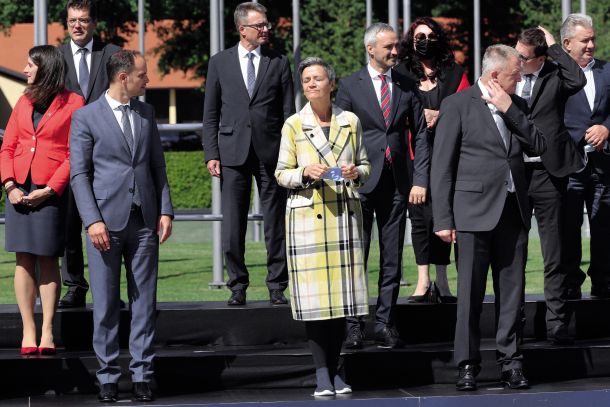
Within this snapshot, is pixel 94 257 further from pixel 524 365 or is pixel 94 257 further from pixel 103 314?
pixel 524 365

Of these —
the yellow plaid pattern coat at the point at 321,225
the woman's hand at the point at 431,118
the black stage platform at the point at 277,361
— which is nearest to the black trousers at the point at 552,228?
the black stage platform at the point at 277,361

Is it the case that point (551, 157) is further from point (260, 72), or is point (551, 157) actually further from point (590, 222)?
point (260, 72)

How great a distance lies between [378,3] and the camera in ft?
78.5

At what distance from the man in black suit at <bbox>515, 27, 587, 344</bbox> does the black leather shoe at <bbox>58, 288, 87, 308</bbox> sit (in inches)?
108

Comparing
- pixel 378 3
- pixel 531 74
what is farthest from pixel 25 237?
pixel 378 3

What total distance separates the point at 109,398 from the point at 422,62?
2901 millimetres

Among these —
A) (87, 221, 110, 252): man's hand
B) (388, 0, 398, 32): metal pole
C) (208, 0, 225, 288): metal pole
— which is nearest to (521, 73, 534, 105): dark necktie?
(87, 221, 110, 252): man's hand

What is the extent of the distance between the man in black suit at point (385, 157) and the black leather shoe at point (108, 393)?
146cm

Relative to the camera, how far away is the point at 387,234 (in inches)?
306

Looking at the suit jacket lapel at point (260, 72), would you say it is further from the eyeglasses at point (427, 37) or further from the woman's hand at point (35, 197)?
the woman's hand at point (35, 197)

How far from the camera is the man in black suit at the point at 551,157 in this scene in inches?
310

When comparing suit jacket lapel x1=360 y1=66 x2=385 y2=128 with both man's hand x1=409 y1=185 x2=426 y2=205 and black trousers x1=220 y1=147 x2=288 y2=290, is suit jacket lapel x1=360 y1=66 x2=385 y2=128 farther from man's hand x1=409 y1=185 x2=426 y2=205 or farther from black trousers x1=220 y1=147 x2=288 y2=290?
black trousers x1=220 y1=147 x2=288 y2=290

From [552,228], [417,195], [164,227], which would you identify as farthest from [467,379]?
[164,227]

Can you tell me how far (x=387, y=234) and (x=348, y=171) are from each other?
0.94 metres
